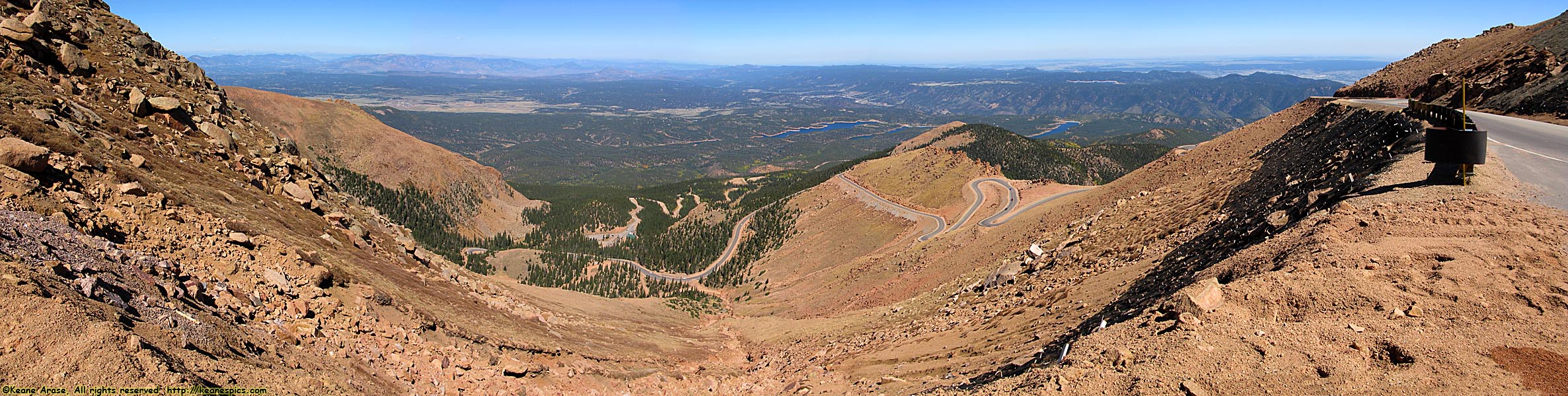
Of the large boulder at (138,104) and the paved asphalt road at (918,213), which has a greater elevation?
the large boulder at (138,104)

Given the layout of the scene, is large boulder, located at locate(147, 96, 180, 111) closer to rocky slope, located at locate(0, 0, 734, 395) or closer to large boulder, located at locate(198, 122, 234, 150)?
rocky slope, located at locate(0, 0, 734, 395)

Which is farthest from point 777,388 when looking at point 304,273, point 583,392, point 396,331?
point 304,273

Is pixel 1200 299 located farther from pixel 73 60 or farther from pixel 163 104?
pixel 73 60

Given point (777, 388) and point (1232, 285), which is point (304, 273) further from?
point (1232, 285)

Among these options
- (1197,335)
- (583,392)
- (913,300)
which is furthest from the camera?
(913,300)

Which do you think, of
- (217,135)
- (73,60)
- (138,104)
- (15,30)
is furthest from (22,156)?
(73,60)

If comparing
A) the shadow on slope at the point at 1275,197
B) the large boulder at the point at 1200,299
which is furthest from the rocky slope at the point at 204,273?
the large boulder at the point at 1200,299

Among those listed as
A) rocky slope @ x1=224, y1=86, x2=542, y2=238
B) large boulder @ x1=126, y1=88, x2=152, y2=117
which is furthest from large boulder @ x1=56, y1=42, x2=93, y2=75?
rocky slope @ x1=224, y1=86, x2=542, y2=238

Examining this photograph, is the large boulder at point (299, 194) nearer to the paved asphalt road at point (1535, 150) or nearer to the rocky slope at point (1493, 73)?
the paved asphalt road at point (1535, 150)
